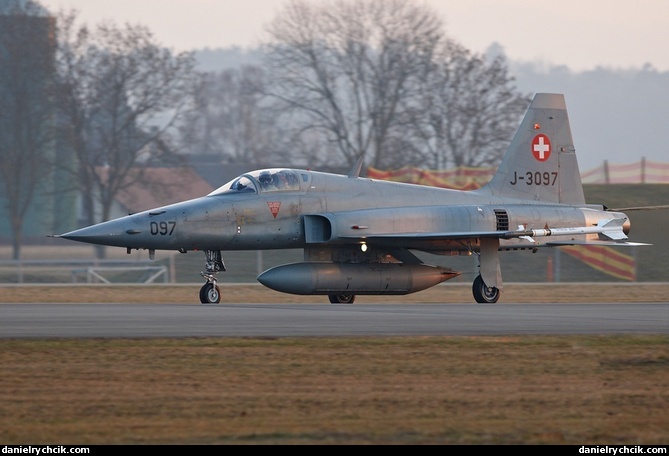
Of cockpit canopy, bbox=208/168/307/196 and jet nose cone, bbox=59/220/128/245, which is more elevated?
cockpit canopy, bbox=208/168/307/196

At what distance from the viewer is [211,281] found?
67.8 feet

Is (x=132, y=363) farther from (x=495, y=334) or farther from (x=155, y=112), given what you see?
(x=155, y=112)

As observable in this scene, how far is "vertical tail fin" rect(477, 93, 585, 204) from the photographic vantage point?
78.5 feet

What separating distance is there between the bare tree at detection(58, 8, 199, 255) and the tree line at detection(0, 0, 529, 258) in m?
0.06

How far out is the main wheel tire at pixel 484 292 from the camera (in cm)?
2198

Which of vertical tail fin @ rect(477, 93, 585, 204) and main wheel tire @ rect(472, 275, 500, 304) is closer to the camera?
main wheel tire @ rect(472, 275, 500, 304)

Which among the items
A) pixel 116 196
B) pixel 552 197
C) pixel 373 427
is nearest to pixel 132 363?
pixel 373 427

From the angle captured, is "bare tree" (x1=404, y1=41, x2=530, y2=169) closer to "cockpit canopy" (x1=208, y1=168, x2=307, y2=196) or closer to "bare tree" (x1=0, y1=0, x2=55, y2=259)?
"bare tree" (x1=0, y1=0, x2=55, y2=259)

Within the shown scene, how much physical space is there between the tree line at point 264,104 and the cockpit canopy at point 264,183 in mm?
26510

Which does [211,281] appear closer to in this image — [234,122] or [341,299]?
[341,299]

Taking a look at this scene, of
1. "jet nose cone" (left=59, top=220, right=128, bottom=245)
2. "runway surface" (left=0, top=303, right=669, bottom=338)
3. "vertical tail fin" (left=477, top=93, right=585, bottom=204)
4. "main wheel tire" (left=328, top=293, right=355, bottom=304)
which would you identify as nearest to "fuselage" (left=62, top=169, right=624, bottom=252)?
"jet nose cone" (left=59, top=220, right=128, bottom=245)

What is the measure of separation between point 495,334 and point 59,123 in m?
40.0

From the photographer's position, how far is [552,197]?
24047 mm

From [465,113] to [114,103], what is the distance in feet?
55.9
